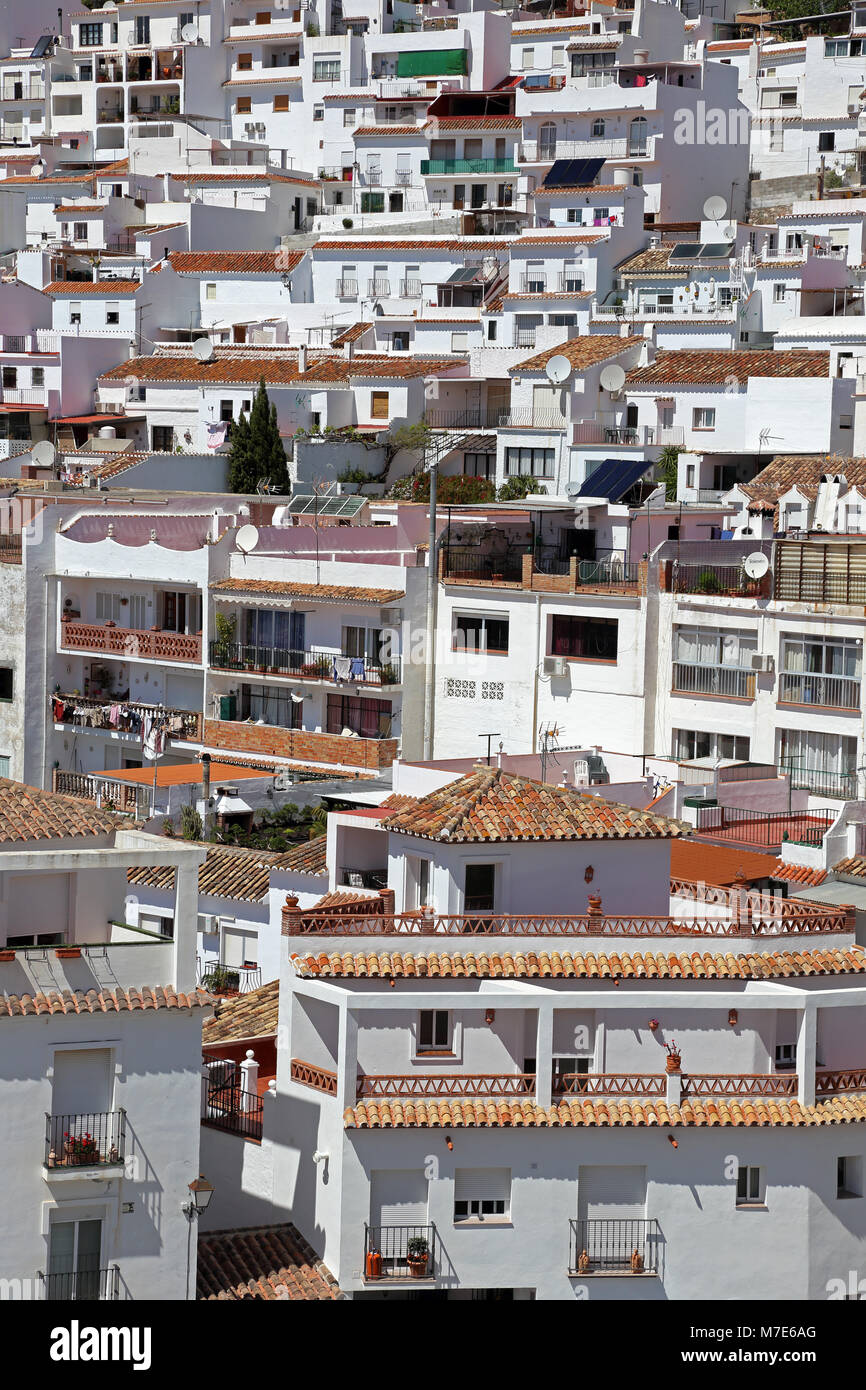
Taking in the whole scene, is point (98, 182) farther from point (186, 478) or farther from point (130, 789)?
point (130, 789)

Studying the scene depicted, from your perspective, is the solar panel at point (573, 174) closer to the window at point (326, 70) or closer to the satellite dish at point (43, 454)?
the window at point (326, 70)

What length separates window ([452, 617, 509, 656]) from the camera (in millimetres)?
46156

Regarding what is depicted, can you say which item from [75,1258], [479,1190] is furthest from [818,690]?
[75,1258]

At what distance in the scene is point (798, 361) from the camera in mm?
57500

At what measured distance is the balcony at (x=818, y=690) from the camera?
134 feet

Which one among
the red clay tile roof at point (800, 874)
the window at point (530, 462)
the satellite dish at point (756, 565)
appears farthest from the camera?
the window at point (530, 462)

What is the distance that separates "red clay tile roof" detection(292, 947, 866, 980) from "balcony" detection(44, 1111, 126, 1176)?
3.43 m

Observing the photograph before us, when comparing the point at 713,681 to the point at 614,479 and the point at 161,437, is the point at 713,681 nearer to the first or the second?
the point at 614,479

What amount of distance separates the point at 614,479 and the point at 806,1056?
3052 centimetres

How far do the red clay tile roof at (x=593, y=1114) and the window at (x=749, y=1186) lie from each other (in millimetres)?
542

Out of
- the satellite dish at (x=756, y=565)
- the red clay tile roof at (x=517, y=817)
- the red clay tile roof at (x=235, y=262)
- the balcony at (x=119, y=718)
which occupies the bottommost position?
the balcony at (x=119, y=718)

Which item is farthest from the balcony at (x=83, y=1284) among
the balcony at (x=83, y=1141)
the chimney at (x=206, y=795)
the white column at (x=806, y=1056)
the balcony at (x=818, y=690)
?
the balcony at (x=818, y=690)

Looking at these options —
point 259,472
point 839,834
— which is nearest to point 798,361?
point 259,472
